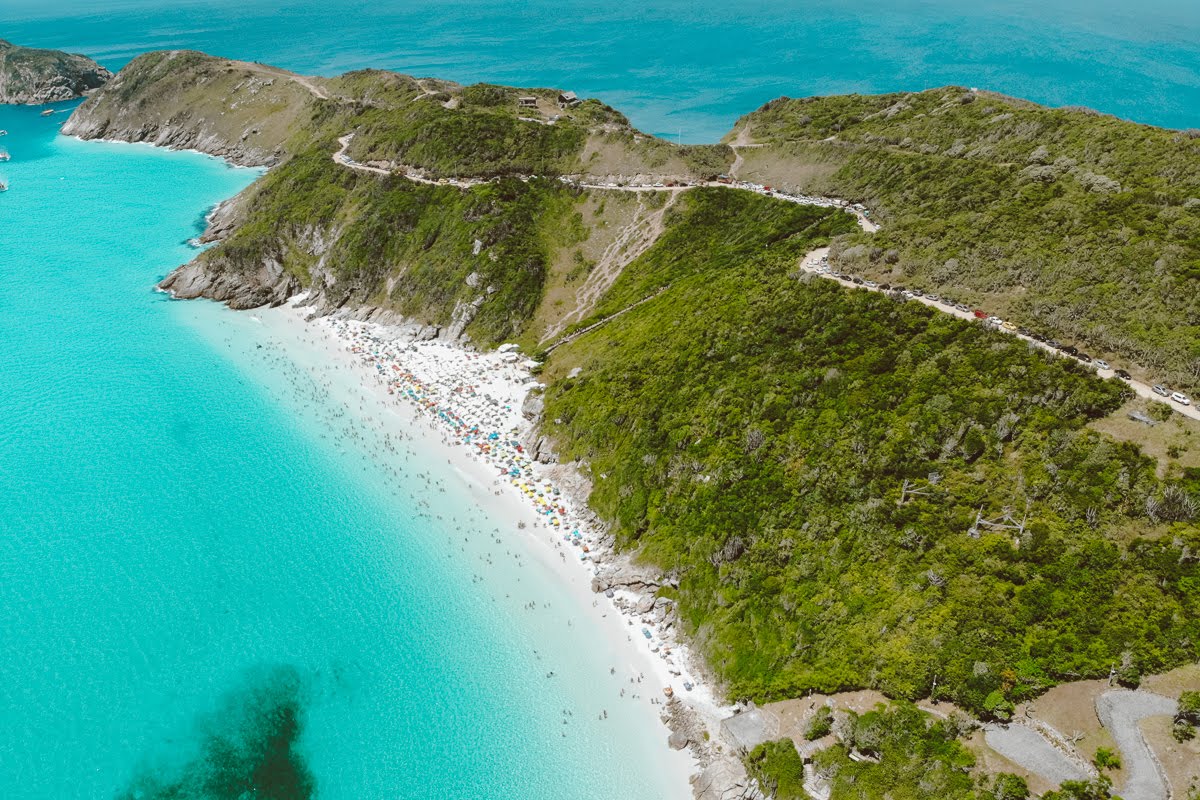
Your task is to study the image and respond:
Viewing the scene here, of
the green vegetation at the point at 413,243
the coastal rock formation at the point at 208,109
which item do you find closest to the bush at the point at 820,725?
the green vegetation at the point at 413,243

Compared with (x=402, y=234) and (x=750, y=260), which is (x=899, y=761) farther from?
(x=402, y=234)

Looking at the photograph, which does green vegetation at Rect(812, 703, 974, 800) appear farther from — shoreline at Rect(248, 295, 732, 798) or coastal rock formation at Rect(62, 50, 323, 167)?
coastal rock formation at Rect(62, 50, 323, 167)

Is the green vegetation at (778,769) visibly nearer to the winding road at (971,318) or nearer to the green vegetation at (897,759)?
the green vegetation at (897,759)

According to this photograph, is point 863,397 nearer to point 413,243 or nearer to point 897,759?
point 897,759

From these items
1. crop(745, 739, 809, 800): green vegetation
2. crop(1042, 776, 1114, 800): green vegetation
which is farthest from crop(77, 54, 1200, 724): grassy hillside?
crop(1042, 776, 1114, 800): green vegetation

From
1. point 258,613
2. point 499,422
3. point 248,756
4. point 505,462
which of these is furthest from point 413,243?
point 248,756
